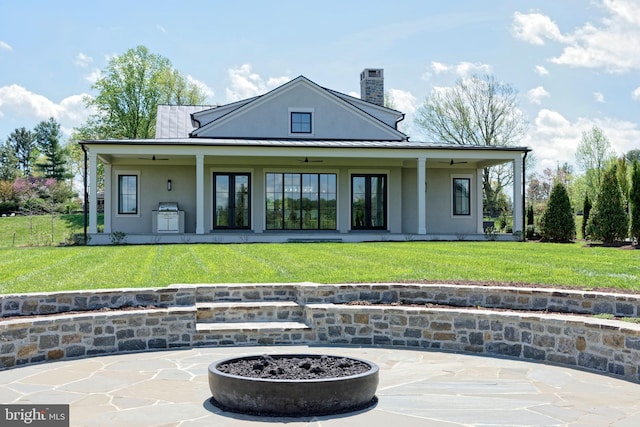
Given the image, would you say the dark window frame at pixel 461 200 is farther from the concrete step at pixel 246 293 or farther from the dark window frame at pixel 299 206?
the concrete step at pixel 246 293

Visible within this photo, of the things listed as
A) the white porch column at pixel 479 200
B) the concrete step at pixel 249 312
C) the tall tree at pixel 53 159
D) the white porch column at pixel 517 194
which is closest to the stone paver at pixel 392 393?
the concrete step at pixel 249 312

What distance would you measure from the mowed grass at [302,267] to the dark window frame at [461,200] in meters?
8.60

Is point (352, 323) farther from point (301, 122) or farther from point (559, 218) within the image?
point (301, 122)

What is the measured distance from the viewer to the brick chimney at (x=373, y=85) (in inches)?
1059

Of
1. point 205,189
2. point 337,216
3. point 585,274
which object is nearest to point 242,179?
point 205,189

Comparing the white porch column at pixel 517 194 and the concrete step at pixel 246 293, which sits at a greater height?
the white porch column at pixel 517 194

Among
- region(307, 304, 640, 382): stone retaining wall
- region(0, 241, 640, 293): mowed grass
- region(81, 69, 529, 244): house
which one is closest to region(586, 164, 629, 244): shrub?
region(81, 69, 529, 244): house

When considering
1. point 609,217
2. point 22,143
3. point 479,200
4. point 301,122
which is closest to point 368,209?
point 301,122

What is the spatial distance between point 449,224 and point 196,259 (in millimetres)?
12920

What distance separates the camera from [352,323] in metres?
7.89

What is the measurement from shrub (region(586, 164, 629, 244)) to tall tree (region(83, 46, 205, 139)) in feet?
107

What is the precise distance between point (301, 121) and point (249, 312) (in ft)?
51.5

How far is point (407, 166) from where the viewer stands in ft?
75.5

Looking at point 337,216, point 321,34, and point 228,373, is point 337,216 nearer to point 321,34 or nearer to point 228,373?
point 321,34
